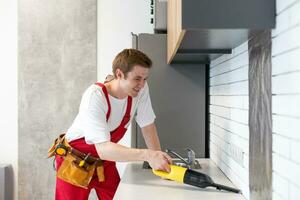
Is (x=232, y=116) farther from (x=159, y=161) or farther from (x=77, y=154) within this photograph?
(x=77, y=154)

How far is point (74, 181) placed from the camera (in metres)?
2.12

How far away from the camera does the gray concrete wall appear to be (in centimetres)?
343

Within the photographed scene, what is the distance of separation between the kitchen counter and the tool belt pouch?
0.21 meters

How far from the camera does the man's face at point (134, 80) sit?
1.95 m

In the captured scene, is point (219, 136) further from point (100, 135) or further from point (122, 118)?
point (100, 135)

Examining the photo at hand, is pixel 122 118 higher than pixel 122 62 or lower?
lower

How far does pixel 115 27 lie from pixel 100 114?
167cm

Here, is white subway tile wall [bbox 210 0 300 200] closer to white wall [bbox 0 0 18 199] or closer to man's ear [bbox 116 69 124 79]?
man's ear [bbox 116 69 124 79]

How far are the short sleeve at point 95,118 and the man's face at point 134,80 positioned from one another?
13 cm

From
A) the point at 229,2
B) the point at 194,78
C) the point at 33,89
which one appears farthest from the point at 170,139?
the point at 229,2

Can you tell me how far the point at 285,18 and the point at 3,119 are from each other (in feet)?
9.82

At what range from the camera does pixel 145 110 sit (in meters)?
2.34

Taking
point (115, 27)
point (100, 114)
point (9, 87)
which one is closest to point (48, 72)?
point (9, 87)

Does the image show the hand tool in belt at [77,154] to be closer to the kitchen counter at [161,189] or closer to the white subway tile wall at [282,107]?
the kitchen counter at [161,189]
